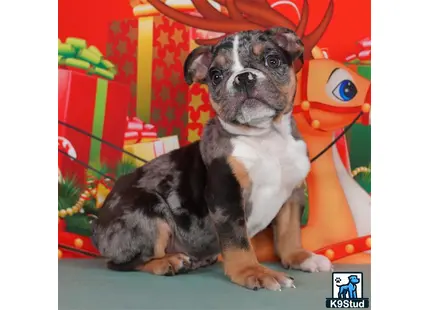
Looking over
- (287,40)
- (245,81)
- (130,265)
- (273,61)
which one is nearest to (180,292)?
(130,265)

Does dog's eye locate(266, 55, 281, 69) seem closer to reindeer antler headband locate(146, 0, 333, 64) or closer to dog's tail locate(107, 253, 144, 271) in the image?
reindeer antler headband locate(146, 0, 333, 64)

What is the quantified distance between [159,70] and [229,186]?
77 cm

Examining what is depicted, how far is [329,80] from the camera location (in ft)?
11.1

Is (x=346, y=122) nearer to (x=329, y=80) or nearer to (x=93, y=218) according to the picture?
(x=329, y=80)

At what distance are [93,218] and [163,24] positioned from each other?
1059 mm

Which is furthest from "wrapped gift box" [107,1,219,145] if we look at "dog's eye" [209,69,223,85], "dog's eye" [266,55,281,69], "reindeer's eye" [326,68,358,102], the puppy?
"reindeer's eye" [326,68,358,102]

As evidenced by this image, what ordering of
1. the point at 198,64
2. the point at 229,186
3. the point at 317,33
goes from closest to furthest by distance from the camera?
1. the point at 229,186
2. the point at 198,64
3. the point at 317,33

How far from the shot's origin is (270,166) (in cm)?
313

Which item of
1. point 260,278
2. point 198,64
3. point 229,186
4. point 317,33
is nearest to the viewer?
point 260,278

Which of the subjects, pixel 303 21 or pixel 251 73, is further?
pixel 303 21

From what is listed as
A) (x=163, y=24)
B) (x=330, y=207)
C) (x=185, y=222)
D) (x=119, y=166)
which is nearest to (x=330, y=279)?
(x=330, y=207)

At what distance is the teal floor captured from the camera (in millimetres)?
2875

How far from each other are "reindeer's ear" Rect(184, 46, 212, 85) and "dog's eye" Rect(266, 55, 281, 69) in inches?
11.2

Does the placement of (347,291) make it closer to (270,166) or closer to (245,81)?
(270,166)
